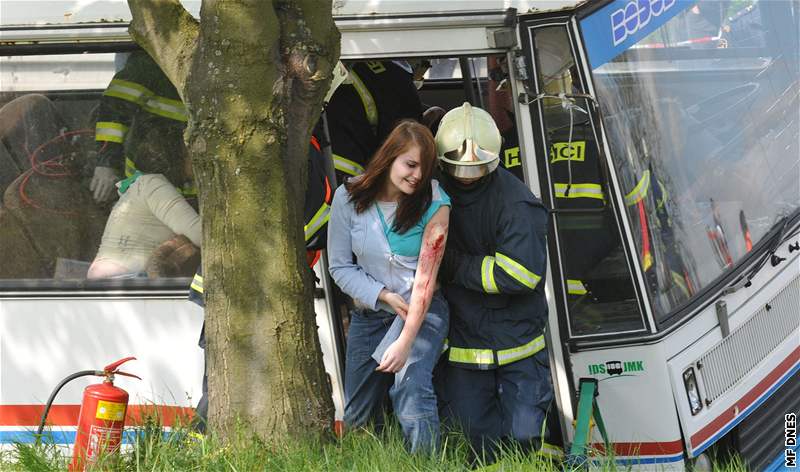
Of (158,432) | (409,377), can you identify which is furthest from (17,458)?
Result: (409,377)

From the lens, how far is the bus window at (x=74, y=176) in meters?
5.21

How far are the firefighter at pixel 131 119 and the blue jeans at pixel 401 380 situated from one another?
120cm

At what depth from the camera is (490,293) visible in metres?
4.60

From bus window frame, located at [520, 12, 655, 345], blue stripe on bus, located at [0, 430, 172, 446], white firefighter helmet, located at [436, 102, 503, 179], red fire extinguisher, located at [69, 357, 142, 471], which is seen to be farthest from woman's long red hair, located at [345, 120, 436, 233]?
blue stripe on bus, located at [0, 430, 172, 446]

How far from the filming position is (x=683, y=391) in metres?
4.80

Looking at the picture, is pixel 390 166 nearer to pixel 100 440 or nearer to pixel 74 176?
pixel 100 440

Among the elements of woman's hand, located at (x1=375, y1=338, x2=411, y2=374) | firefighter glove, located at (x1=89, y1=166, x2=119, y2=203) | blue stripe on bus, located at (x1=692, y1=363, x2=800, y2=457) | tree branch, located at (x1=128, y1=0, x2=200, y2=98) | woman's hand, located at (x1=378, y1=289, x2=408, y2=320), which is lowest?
blue stripe on bus, located at (x1=692, y1=363, x2=800, y2=457)

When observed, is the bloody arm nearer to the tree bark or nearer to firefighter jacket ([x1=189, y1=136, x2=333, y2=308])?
the tree bark

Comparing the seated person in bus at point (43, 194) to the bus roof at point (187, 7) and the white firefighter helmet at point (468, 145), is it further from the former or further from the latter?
the white firefighter helmet at point (468, 145)

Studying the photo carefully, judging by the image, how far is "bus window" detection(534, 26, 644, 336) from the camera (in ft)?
15.8

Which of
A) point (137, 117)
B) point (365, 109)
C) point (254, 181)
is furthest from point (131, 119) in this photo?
point (254, 181)

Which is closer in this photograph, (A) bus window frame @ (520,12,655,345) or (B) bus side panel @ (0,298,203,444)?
(A) bus window frame @ (520,12,655,345)

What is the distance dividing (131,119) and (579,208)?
2113 millimetres

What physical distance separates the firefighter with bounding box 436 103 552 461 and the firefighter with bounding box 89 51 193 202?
1.37m
